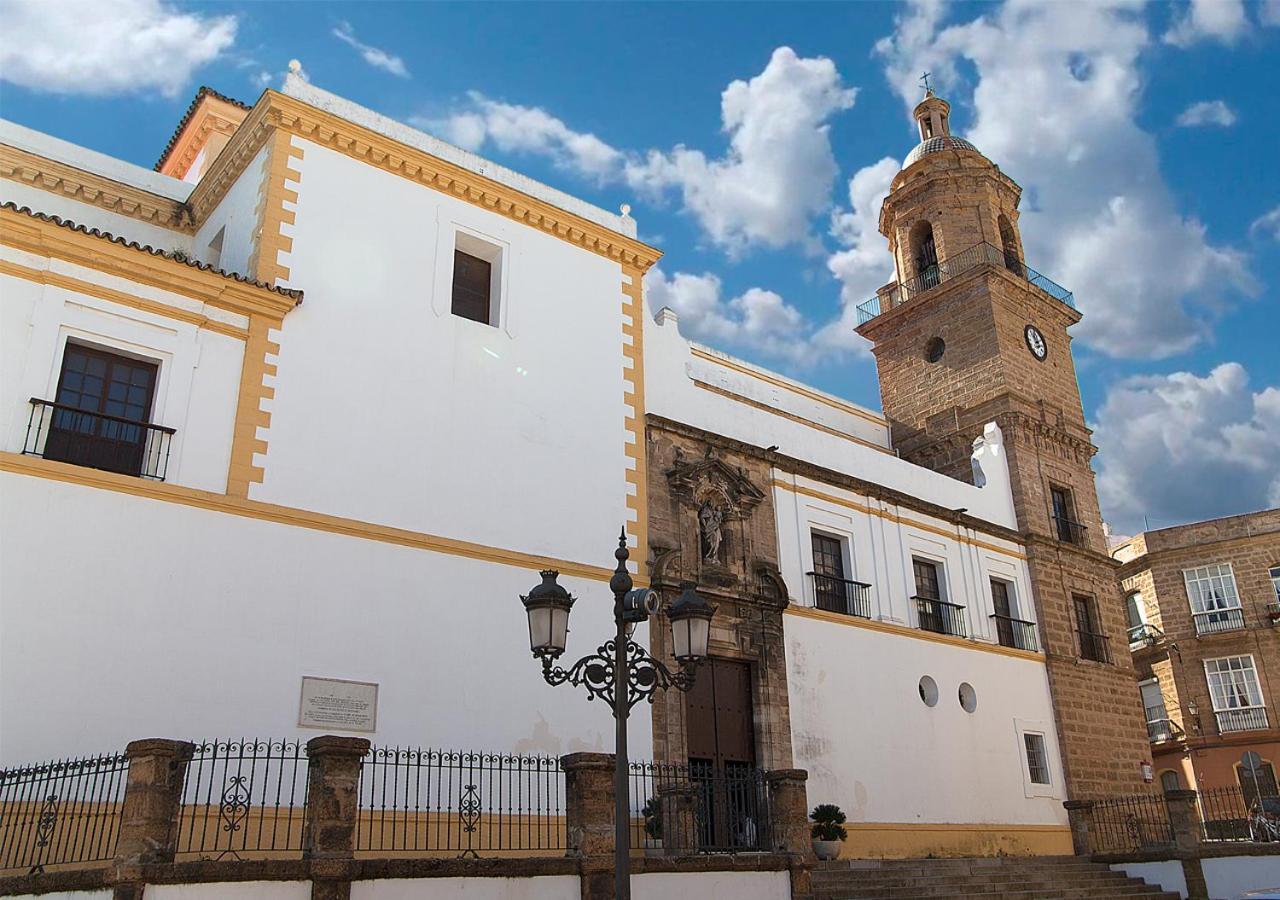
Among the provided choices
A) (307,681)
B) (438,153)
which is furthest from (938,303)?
(307,681)

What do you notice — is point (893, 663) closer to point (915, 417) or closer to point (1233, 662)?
point (915, 417)

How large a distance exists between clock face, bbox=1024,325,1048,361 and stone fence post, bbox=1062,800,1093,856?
9603 mm

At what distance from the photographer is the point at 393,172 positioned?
577 inches

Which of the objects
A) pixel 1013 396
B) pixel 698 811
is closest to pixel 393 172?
pixel 698 811

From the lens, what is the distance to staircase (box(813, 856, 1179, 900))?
43.9 feet

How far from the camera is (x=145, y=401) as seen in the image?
11781 mm

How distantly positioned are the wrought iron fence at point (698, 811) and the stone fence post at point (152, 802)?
514 centimetres

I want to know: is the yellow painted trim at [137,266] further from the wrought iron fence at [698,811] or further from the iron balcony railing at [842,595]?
the iron balcony railing at [842,595]

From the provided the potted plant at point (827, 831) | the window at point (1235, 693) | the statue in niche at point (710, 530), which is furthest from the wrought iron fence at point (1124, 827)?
the window at point (1235, 693)

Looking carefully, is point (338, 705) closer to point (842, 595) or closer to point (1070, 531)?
point (842, 595)

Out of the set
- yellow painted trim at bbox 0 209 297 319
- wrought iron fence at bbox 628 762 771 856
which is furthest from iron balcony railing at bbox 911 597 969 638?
yellow painted trim at bbox 0 209 297 319

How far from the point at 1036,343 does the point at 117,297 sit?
62.7 ft

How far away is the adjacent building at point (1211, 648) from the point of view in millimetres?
28781

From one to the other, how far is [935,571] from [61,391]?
14748mm
